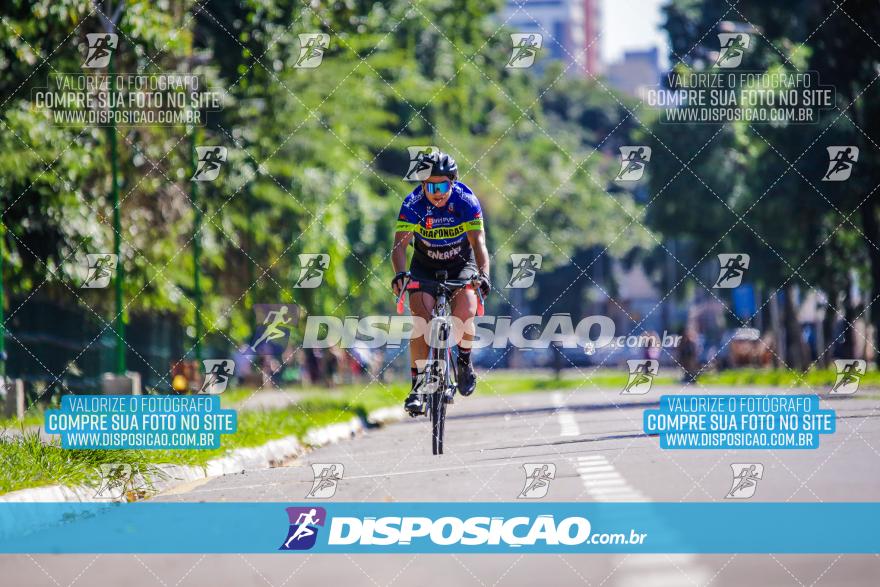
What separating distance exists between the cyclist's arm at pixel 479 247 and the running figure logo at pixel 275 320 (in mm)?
14624

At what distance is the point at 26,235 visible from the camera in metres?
19.0

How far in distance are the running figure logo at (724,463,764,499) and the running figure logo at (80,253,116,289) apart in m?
10.3

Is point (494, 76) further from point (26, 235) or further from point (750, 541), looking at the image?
point (750, 541)

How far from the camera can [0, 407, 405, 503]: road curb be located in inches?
362

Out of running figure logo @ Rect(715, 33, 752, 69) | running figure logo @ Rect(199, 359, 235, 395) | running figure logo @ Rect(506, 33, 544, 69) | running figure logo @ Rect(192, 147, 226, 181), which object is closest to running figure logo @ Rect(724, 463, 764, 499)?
running figure logo @ Rect(506, 33, 544, 69)

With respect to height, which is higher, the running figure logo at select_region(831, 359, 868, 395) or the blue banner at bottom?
the running figure logo at select_region(831, 359, 868, 395)

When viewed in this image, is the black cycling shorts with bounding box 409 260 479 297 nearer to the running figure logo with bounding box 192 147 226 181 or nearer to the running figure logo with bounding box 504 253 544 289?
the running figure logo with bounding box 504 253 544 289

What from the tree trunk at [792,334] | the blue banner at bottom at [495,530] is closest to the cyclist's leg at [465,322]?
the blue banner at bottom at [495,530]

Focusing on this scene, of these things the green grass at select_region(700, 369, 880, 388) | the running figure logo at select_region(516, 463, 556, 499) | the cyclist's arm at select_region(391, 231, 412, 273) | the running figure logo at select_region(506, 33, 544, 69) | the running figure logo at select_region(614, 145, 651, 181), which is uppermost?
the running figure logo at select_region(506, 33, 544, 69)

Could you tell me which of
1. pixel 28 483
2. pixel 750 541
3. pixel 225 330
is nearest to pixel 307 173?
pixel 225 330

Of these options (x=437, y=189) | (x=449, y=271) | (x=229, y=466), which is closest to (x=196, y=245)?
(x=229, y=466)

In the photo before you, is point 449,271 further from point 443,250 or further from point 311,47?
point 311,47

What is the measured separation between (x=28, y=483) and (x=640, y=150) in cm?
585

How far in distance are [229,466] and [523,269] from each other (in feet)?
10.7
